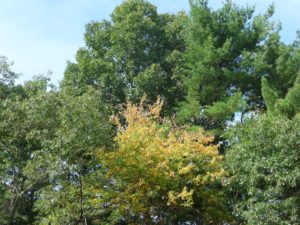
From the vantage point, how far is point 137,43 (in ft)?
58.2

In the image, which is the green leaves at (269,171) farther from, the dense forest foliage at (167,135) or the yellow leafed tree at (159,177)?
the yellow leafed tree at (159,177)

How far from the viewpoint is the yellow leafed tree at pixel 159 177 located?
1191cm

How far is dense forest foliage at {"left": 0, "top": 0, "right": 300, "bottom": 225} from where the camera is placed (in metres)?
11.1

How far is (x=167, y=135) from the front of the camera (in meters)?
13.9

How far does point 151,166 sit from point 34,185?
2.80 metres

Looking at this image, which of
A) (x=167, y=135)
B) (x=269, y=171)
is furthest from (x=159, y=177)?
(x=269, y=171)

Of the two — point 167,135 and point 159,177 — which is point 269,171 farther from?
point 167,135

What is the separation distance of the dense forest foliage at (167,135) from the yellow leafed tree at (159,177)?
0.03 meters

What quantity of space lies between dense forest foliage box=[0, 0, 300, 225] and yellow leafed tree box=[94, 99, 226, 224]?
0.10ft

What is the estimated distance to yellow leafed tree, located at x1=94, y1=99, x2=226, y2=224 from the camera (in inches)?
469

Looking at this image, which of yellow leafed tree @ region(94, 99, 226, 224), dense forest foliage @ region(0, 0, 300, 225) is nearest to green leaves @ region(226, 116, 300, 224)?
dense forest foliage @ region(0, 0, 300, 225)

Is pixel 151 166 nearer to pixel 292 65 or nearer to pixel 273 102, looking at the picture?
pixel 273 102

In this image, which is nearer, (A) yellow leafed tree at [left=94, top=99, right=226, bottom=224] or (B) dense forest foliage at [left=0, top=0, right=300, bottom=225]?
(B) dense forest foliage at [left=0, top=0, right=300, bottom=225]

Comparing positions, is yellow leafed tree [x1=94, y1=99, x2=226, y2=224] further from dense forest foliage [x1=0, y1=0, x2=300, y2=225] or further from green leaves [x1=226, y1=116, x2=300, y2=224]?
green leaves [x1=226, y1=116, x2=300, y2=224]
